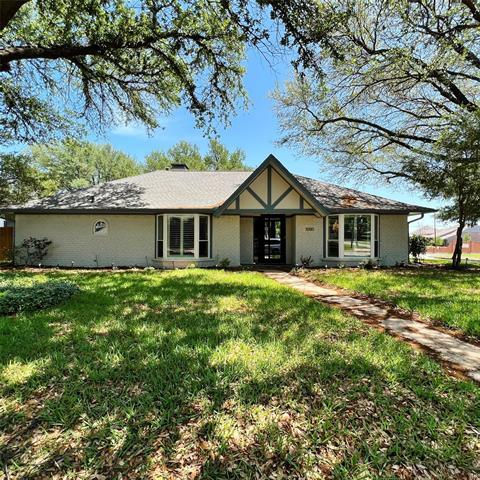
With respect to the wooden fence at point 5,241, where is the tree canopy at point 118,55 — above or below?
above

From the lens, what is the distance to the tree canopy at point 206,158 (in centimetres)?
3578

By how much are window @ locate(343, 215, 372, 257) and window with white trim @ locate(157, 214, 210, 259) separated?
6460mm

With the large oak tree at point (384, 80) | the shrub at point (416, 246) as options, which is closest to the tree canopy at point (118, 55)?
the large oak tree at point (384, 80)

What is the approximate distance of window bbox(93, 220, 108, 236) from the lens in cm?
1430

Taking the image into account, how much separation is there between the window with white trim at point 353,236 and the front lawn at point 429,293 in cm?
318

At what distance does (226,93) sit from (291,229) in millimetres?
6772

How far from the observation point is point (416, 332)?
5.19 m

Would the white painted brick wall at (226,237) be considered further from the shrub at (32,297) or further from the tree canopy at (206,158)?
the tree canopy at (206,158)

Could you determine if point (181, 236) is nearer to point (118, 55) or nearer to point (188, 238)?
point (188, 238)

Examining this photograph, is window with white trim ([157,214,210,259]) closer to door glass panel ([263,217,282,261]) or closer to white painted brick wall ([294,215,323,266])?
door glass panel ([263,217,282,261])

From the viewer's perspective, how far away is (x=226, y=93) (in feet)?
40.8

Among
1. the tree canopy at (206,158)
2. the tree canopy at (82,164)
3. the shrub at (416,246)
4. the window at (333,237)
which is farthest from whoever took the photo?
the tree canopy at (206,158)

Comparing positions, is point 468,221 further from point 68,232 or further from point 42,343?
point 68,232

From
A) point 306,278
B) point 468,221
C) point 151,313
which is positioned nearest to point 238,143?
point 468,221
